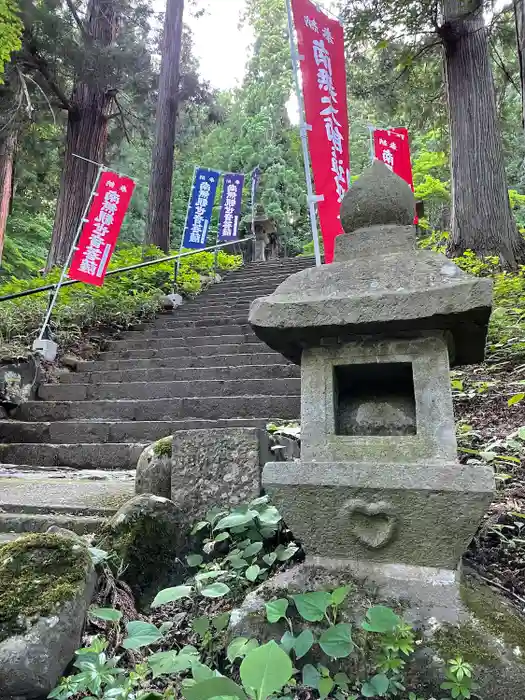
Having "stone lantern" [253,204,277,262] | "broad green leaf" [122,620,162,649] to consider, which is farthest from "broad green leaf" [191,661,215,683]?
"stone lantern" [253,204,277,262]

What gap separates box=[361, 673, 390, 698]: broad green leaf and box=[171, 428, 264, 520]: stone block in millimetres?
919

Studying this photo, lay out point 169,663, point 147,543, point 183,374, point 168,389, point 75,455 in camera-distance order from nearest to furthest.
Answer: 1. point 169,663
2. point 147,543
3. point 75,455
4. point 168,389
5. point 183,374

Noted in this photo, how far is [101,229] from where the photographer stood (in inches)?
263

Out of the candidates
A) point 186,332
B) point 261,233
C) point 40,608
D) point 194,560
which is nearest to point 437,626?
point 194,560

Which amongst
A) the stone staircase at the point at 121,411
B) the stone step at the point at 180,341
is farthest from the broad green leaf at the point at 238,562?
the stone step at the point at 180,341

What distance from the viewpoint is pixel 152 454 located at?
8.41 feet

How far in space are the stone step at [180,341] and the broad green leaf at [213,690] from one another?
5.00 m

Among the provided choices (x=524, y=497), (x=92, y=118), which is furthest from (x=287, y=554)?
(x=92, y=118)

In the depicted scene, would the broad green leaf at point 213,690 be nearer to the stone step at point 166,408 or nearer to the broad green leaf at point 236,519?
the broad green leaf at point 236,519

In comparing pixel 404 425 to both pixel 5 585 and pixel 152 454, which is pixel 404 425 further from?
pixel 5 585

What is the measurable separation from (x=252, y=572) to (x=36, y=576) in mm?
739

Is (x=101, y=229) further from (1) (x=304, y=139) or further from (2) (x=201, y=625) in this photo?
(2) (x=201, y=625)

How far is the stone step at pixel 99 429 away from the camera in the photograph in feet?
13.9

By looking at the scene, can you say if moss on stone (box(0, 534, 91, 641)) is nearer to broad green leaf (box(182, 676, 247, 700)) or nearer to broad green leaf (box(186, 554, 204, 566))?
broad green leaf (box(186, 554, 204, 566))
